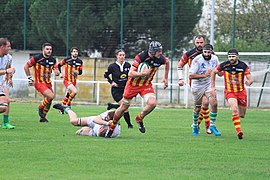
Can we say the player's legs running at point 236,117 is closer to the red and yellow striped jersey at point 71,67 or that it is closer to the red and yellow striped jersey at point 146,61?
the red and yellow striped jersey at point 146,61

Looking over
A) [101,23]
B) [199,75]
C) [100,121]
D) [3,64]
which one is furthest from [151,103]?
[101,23]

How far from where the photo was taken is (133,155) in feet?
40.3

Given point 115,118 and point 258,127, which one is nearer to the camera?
point 115,118

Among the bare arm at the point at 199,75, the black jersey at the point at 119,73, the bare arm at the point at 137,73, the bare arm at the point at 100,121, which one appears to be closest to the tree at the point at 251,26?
the black jersey at the point at 119,73

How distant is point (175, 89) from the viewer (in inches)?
1398

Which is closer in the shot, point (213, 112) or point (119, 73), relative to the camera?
point (213, 112)

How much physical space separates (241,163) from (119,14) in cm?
2820

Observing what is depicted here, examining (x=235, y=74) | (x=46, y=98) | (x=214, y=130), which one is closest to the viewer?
(x=235, y=74)

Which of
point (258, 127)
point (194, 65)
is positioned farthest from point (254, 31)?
point (194, 65)

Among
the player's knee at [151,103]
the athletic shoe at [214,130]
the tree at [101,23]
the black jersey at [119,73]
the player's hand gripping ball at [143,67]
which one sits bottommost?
the athletic shoe at [214,130]

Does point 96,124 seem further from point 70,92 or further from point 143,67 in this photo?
point 70,92

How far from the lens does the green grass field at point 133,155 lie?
1029cm

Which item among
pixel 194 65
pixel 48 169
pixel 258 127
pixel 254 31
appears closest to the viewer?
pixel 48 169

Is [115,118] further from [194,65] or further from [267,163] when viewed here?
[267,163]
